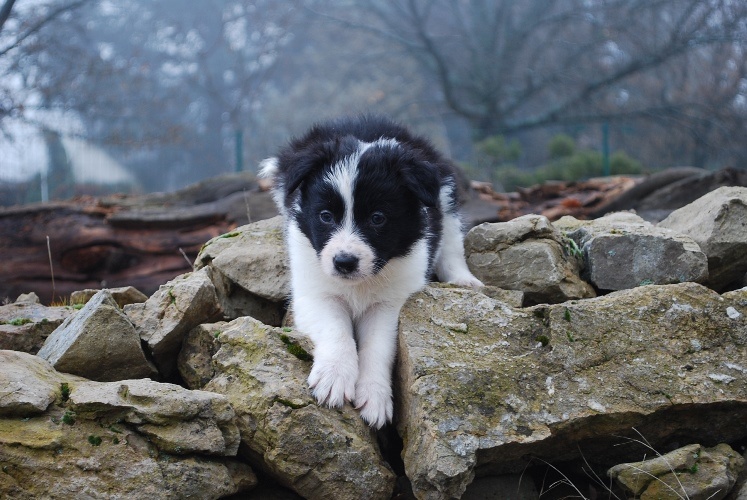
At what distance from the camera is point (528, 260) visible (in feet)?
16.3

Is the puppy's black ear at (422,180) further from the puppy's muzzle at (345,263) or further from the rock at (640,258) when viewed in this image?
the rock at (640,258)

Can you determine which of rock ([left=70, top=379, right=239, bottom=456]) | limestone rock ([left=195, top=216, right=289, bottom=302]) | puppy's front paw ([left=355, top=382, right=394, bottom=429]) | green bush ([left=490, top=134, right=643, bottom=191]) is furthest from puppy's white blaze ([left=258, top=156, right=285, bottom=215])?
green bush ([left=490, top=134, right=643, bottom=191])

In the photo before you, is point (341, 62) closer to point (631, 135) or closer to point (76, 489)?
point (631, 135)

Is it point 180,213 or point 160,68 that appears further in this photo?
point 160,68

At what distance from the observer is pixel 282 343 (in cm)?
406

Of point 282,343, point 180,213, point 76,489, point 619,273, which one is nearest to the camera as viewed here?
point 76,489

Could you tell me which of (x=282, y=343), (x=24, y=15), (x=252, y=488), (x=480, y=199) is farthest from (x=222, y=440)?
(x=24, y=15)

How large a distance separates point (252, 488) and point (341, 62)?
2751 cm

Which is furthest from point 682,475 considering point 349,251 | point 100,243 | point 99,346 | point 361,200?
point 100,243

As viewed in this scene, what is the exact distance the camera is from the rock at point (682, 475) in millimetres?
3428

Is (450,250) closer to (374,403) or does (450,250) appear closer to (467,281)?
→ (467,281)

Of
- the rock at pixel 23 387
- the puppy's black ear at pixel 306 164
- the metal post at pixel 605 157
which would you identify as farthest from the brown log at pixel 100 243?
the metal post at pixel 605 157

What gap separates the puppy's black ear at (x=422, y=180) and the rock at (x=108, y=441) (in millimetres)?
1583

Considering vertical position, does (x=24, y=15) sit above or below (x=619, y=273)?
above
